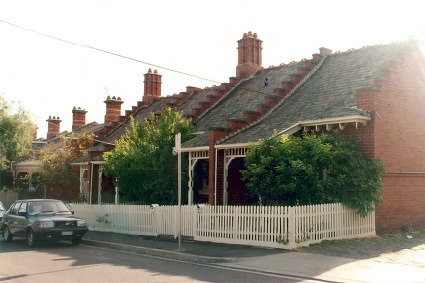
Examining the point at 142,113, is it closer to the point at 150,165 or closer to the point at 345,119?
the point at 150,165

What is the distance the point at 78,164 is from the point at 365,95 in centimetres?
1765

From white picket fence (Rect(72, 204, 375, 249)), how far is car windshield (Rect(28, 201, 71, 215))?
267cm

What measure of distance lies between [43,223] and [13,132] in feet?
77.0

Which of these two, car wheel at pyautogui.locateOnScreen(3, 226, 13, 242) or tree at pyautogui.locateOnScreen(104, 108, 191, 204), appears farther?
tree at pyautogui.locateOnScreen(104, 108, 191, 204)

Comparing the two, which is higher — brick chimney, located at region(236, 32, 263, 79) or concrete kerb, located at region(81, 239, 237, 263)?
brick chimney, located at region(236, 32, 263, 79)

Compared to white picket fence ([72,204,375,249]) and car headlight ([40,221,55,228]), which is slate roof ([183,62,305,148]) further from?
car headlight ([40,221,55,228])

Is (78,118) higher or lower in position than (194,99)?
higher

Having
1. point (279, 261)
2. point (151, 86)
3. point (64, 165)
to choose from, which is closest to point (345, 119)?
point (279, 261)

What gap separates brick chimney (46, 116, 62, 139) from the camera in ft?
149

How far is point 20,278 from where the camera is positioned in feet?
30.3

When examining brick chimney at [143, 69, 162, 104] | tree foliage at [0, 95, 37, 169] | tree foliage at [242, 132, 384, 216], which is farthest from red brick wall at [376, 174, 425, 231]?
tree foliage at [0, 95, 37, 169]

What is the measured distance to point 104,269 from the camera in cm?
1033

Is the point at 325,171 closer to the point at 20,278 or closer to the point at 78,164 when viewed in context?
the point at 20,278

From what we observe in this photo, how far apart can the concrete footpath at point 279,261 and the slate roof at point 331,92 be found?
4568mm
